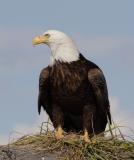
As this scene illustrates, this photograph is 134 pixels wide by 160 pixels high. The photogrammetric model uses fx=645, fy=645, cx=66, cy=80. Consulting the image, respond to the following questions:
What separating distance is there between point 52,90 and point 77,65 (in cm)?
60

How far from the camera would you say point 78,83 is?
34.7ft

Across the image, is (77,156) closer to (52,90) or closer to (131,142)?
(131,142)

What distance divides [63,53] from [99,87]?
829 mm

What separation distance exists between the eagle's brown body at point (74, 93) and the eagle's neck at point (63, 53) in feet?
0.23

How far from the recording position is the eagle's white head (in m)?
10.8

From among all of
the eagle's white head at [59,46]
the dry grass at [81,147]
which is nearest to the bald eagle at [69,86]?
the eagle's white head at [59,46]

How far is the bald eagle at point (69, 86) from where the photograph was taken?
10.6m

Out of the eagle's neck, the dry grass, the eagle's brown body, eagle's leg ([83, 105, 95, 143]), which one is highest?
the eagle's neck

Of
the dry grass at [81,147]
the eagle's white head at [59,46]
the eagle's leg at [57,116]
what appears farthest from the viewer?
the eagle's leg at [57,116]

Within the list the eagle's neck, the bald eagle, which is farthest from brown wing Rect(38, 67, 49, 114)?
the eagle's neck

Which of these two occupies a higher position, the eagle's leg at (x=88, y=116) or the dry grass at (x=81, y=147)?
the eagle's leg at (x=88, y=116)

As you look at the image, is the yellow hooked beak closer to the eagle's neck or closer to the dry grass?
the eagle's neck

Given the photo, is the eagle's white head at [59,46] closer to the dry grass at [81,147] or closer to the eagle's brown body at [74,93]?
the eagle's brown body at [74,93]

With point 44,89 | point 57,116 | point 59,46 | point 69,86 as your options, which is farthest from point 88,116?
point 59,46
